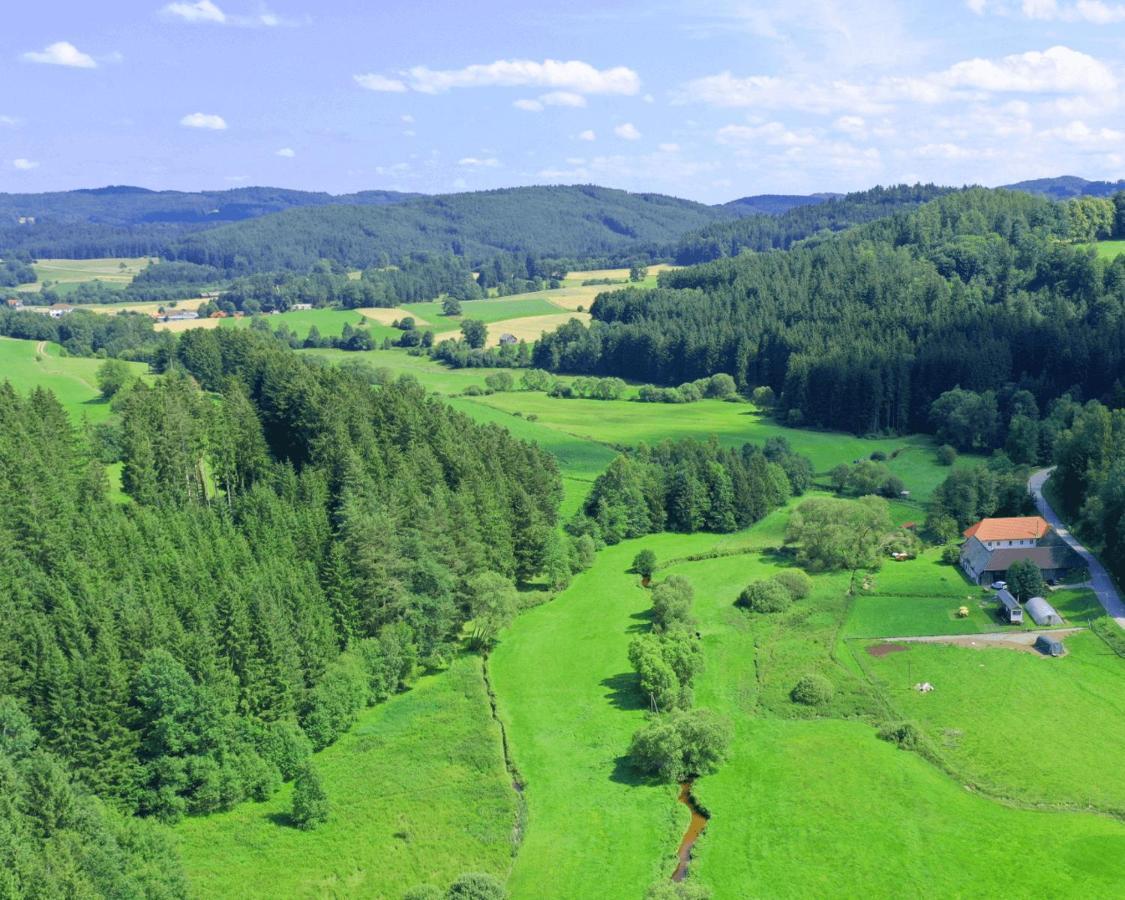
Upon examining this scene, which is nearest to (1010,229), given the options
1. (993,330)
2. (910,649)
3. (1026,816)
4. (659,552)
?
(993,330)

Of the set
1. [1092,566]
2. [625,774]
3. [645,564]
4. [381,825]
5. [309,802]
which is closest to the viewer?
[309,802]

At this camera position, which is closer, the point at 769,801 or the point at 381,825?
the point at 381,825

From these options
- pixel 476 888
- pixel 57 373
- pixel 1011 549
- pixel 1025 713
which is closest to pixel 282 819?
pixel 476 888

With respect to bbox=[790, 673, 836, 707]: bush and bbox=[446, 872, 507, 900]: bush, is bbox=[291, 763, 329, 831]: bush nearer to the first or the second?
bbox=[446, 872, 507, 900]: bush

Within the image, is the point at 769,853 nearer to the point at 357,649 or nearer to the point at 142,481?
the point at 357,649

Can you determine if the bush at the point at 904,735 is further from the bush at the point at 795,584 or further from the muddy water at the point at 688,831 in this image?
the bush at the point at 795,584

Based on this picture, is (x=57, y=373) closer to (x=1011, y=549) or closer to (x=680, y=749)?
(x=680, y=749)
